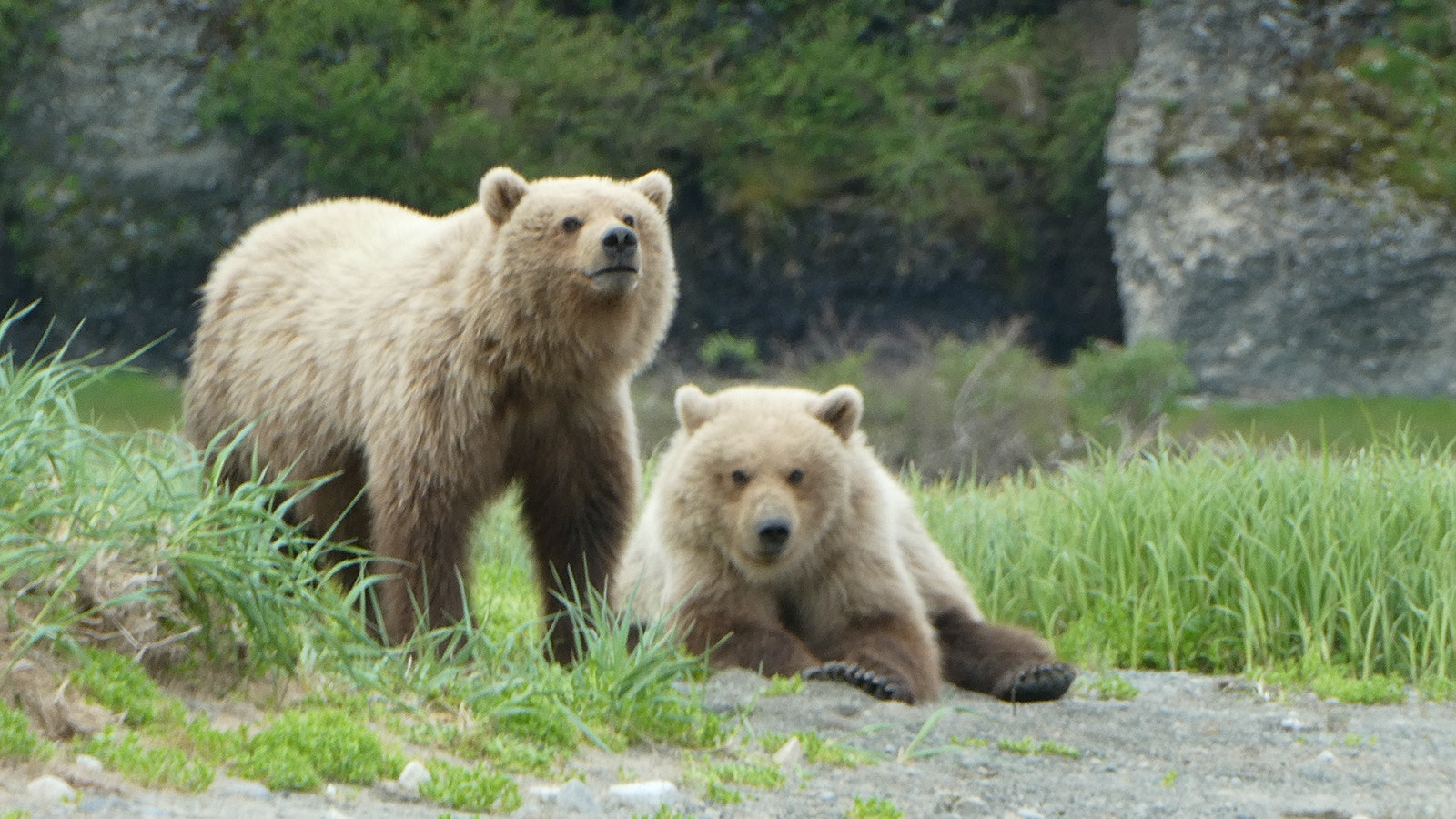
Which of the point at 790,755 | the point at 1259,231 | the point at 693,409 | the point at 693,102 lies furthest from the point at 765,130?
the point at 790,755

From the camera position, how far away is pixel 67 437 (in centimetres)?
358

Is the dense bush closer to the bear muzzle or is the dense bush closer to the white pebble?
the bear muzzle

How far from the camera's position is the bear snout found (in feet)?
14.2

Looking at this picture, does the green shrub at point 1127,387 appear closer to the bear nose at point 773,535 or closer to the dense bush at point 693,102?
the dense bush at point 693,102

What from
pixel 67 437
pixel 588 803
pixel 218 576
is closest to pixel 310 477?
pixel 67 437

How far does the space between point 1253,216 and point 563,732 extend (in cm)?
1377

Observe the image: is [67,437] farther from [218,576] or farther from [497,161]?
[497,161]

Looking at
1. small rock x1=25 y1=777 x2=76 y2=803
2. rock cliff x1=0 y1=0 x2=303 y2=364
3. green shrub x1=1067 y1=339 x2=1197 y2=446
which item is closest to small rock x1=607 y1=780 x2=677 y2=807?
small rock x1=25 y1=777 x2=76 y2=803

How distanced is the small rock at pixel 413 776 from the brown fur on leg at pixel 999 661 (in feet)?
6.61

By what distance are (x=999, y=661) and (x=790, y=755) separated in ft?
4.38

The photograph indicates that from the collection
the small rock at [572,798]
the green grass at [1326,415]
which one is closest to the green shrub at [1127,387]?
the green grass at [1326,415]

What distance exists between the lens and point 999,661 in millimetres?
4633

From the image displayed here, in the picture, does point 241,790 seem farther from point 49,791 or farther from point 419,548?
point 419,548

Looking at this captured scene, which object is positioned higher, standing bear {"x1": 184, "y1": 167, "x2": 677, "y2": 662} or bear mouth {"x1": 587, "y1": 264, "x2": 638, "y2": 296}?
bear mouth {"x1": 587, "y1": 264, "x2": 638, "y2": 296}
